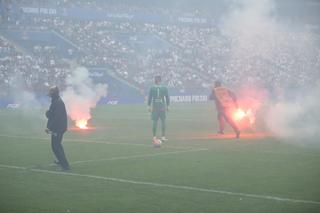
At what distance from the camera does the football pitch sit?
9555 millimetres

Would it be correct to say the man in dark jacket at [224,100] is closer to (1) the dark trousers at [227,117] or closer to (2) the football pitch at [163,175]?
(1) the dark trousers at [227,117]

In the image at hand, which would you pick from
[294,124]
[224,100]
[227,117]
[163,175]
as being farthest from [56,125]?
[294,124]

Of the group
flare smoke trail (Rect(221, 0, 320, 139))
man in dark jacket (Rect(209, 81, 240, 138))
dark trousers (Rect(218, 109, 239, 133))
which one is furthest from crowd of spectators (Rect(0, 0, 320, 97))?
dark trousers (Rect(218, 109, 239, 133))

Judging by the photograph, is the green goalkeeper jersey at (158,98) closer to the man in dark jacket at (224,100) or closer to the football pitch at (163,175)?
Result: the football pitch at (163,175)

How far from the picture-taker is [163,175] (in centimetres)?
1234

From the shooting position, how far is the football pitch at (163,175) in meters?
9.55

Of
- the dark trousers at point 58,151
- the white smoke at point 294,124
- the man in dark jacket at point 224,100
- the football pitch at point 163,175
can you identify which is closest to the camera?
the football pitch at point 163,175

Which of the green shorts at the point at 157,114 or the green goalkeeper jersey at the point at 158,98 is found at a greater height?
the green goalkeeper jersey at the point at 158,98

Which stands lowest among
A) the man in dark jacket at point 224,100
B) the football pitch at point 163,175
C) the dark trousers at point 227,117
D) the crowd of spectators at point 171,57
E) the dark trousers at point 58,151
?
the football pitch at point 163,175

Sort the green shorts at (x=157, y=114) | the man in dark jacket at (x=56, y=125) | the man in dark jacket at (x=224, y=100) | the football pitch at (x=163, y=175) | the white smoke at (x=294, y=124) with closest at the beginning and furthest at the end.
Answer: the football pitch at (x=163, y=175)
the man in dark jacket at (x=56, y=125)
the green shorts at (x=157, y=114)
the man in dark jacket at (x=224, y=100)
the white smoke at (x=294, y=124)

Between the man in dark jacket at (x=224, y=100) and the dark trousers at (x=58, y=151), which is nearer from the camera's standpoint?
the dark trousers at (x=58, y=151)

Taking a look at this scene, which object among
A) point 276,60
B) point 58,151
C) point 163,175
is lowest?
point 163,175

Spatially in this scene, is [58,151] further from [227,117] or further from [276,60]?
[276,60]

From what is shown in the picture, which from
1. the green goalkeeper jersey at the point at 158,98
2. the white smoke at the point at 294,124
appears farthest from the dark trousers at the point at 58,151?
the white smoke at the point at 294,124
